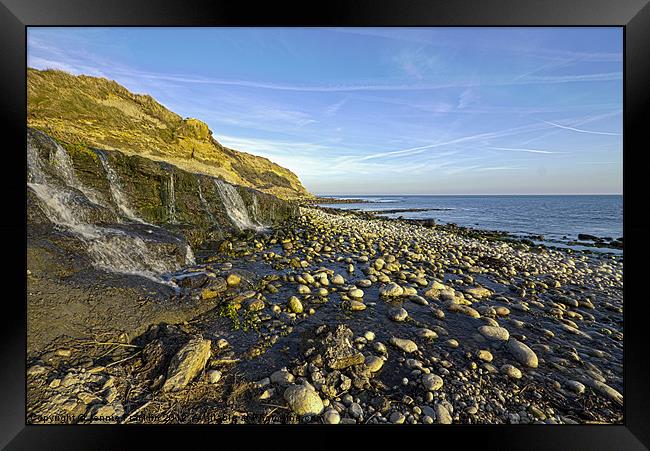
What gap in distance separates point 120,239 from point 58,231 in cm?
97

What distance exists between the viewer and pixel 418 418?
2.04 metres

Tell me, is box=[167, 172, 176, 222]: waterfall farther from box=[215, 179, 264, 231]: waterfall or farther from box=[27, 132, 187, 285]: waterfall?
box=[215, 179, 264, 231]: waterfall

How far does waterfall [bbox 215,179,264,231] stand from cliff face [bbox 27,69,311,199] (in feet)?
25.0

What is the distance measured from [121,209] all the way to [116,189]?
752 mm

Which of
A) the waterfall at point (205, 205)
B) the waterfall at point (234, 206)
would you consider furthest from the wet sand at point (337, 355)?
the waterfall at point (234, 206)

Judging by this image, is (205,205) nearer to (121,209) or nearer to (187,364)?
(121,209)

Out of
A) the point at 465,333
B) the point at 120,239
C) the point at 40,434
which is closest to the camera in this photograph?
the point at 40,434

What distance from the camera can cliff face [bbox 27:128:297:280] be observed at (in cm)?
474

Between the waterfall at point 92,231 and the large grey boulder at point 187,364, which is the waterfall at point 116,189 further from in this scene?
the large grey boulder at point 187,364

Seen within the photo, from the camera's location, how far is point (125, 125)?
671 inches

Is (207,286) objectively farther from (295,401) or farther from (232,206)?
(232,206)
